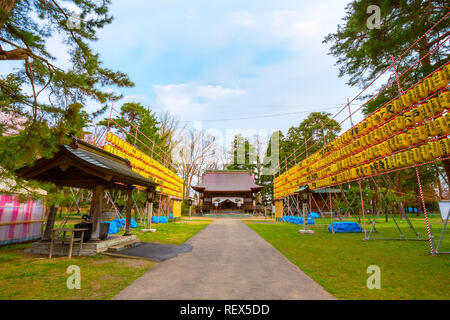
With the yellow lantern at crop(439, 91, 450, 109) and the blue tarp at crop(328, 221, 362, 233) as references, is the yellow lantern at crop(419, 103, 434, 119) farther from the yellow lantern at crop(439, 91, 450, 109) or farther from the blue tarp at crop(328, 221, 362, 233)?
the blue tarp at crop(328, 221, 362, 233)

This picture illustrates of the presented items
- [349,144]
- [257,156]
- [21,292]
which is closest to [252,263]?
[21,292]

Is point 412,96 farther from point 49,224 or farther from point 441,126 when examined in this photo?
point 49,224

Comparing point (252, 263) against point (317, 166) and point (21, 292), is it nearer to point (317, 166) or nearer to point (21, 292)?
point (21, 292)

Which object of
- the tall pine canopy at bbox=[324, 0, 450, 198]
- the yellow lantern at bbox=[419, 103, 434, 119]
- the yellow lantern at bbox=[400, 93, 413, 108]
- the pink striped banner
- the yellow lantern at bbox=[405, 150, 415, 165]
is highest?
the tall pine canopy at bbox=[324, 0, 450, 198]

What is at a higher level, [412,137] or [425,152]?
[412,137]

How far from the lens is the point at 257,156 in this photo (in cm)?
4097

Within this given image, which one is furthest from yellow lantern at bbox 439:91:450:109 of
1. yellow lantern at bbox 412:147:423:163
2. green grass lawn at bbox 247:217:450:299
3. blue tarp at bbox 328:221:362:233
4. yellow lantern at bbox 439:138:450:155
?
blue tarp at bbox 328:221:362:233

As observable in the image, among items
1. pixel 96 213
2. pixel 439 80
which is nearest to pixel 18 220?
pixel 96 213

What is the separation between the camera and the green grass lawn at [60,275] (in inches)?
122

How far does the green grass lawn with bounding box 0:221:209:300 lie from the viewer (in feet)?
10.2

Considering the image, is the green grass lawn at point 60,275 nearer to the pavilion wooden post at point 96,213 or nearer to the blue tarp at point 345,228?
the pavilion wooden post at point 96,213

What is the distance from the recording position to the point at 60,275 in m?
3.97

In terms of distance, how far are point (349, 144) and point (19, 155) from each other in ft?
36.8

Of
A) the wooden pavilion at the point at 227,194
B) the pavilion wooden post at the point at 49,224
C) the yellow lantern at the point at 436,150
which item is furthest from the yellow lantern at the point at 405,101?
the wooden pavilion at the point at 227,194
